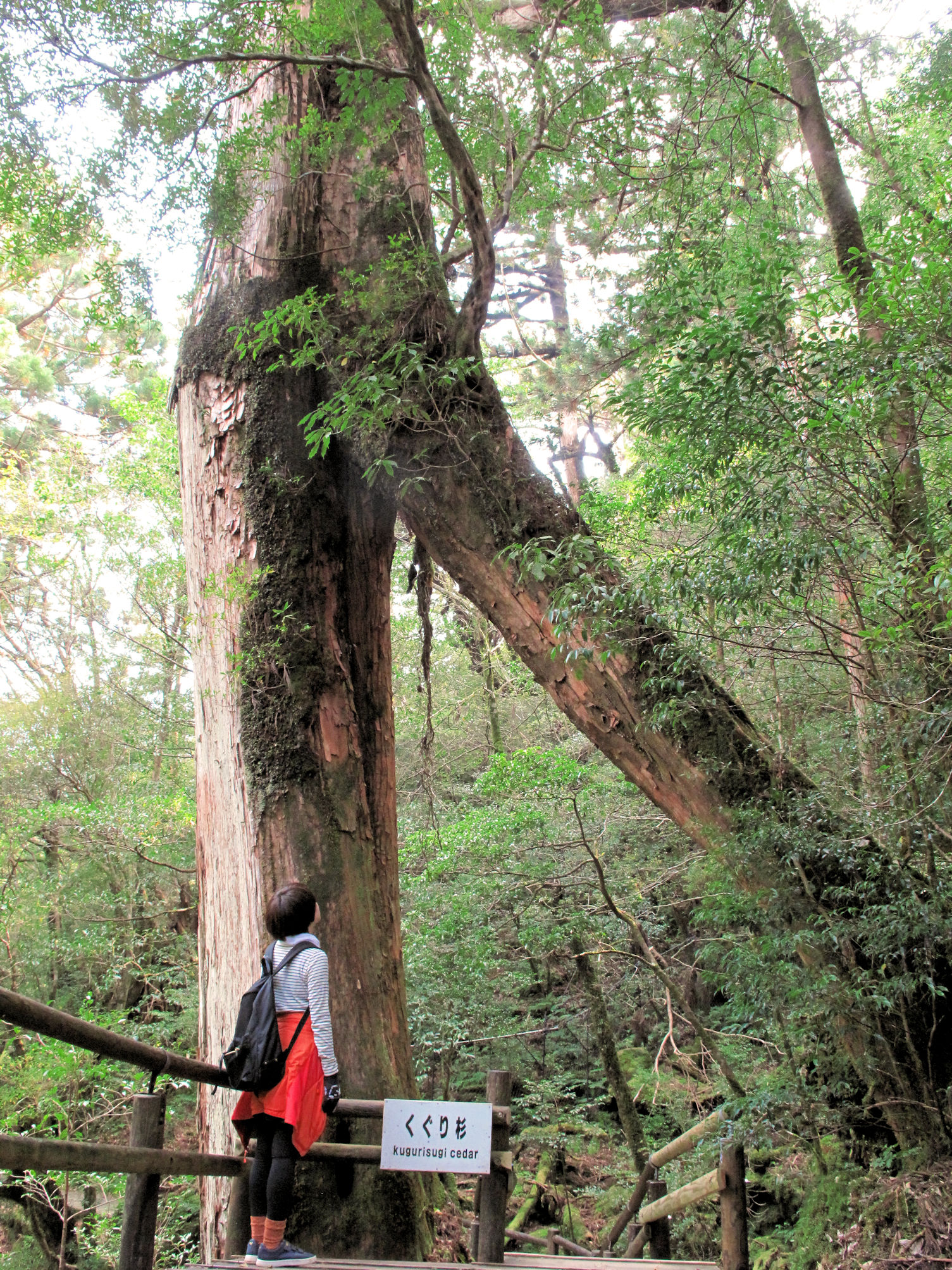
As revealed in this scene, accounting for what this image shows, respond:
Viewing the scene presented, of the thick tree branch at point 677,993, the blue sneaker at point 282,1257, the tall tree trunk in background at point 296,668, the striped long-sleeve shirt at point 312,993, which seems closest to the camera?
the blue sneaker at point 282,1257

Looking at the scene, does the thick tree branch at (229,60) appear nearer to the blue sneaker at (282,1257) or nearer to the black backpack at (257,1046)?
the black backpack at (257,1046)

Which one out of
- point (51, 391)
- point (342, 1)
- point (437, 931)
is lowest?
point (437, 931)

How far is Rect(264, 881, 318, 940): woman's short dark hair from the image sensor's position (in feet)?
10.1

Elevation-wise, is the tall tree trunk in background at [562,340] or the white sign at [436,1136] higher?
the tall tree trunk in background at [562,340]

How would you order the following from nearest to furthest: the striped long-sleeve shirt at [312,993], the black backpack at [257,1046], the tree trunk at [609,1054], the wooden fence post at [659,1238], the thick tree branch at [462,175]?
the black backpack at [257,1046], the striped long-sleeve shirt at [312,993], the thick tree branch at [462,175], the wooden fence post at [659,1238], the tree trunk at [609,1054]

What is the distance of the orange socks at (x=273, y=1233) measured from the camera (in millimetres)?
2635

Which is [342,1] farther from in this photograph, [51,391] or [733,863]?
[51,391]

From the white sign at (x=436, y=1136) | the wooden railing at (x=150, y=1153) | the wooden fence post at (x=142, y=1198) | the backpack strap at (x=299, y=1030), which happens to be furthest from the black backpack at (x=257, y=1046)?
the white sign at (x=436, y=1136)

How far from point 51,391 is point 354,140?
13696mm

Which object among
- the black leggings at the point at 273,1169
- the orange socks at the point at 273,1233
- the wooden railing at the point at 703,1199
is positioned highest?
the black leggings at the point at 273,1169

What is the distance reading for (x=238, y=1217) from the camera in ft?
10.4

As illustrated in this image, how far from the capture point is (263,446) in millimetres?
4781

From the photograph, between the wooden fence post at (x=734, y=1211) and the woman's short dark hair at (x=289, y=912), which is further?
the wooden fence post at (x=734, y=1211)

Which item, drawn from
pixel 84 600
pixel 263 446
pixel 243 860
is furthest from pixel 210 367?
pixel 84 600
